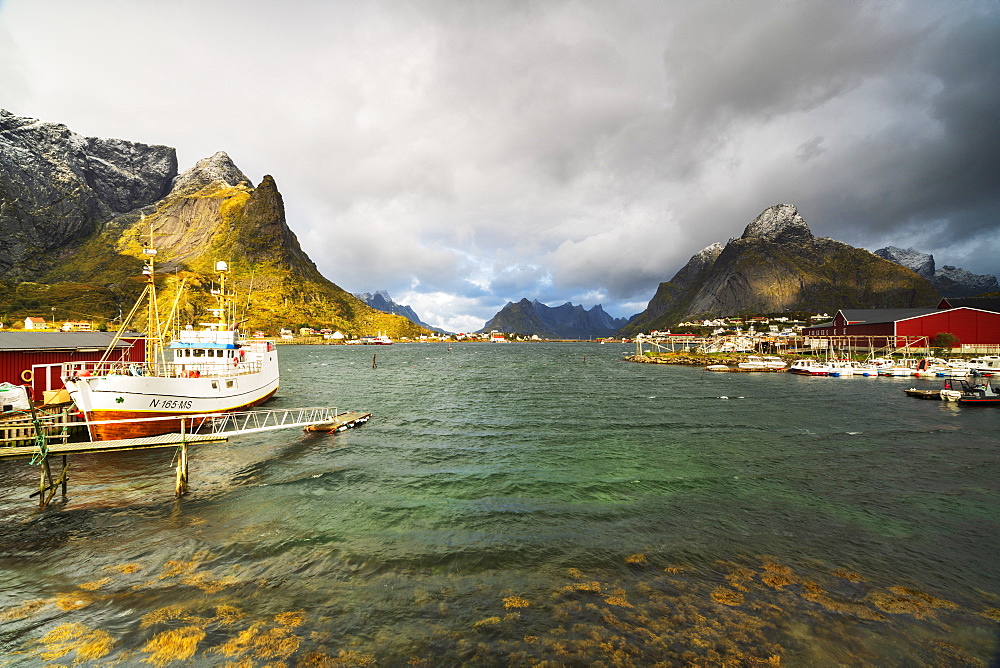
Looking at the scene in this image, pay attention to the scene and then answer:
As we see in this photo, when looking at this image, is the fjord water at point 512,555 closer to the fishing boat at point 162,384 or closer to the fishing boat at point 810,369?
the fishing boat at point 162,384

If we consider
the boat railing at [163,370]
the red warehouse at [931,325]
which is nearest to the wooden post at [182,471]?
Result: the boat railing at [163,370]

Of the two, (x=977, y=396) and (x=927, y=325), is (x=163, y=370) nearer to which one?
(x=977, y=396)

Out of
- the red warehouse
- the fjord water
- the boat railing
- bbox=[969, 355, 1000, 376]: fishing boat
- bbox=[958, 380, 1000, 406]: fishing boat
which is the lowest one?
the fjord water

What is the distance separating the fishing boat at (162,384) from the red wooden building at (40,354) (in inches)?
77.3

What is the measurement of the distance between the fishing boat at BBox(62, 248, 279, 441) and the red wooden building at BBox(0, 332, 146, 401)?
1963 millimetres

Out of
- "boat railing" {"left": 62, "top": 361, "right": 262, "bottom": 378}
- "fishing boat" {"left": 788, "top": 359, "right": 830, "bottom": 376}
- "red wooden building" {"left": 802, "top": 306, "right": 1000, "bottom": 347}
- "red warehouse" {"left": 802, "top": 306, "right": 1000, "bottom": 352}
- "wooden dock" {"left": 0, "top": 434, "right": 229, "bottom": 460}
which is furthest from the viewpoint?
"red wooden building" {"left": 802, "top": 306, "right": 1000, "bottom": 347}

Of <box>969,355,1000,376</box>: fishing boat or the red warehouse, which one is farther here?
the red warehouse

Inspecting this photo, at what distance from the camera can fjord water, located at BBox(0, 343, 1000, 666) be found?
9352 mm

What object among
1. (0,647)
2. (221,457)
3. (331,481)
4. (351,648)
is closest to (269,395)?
(221,457)

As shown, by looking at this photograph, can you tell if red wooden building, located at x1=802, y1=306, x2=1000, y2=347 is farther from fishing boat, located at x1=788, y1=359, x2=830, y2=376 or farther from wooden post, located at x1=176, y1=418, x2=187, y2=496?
wooden post, located at x1=176, y1=418, x2=187, y2=496

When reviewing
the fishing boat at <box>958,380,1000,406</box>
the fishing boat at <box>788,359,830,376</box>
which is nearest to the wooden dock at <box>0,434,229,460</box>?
the fishing boat at <box>958,380,1000,406</box>

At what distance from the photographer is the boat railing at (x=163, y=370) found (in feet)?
95.0

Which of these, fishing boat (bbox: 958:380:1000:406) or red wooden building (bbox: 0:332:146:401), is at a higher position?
red wooden building (bbox: 0:332:146:401)

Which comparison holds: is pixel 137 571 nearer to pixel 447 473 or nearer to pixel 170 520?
pixel 170 520
